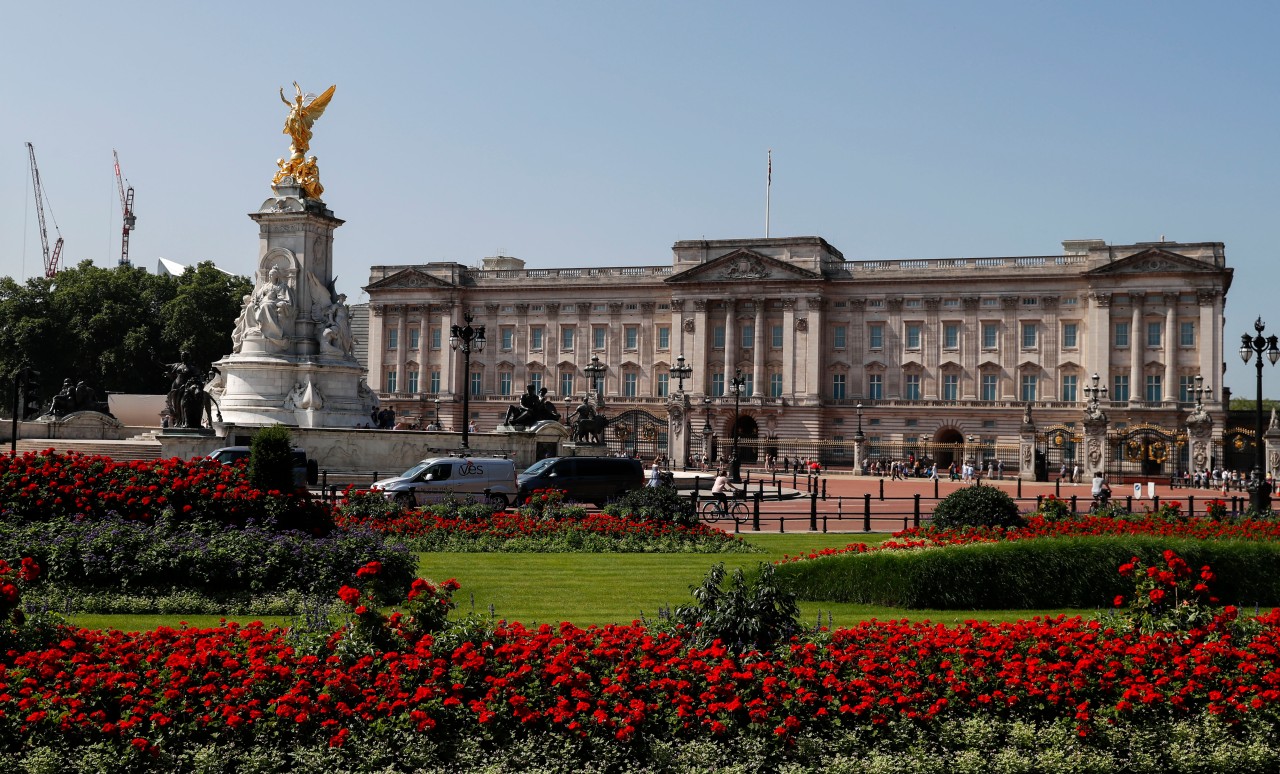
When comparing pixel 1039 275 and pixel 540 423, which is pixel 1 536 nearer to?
pixel 540 423

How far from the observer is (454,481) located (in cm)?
2833

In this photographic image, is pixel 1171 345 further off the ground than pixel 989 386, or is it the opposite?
pixel 1171 345

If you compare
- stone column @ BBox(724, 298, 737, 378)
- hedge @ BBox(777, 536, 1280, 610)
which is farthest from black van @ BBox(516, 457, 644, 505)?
stone column @ BBox(724, 298, 737, 378)

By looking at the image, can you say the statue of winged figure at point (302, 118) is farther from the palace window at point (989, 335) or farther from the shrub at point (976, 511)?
the palace window at point (989, 335)

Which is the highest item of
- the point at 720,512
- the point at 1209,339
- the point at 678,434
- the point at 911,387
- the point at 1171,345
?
the point at 1209,339

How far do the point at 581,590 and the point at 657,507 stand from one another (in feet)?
25.6

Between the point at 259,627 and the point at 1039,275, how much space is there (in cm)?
7789

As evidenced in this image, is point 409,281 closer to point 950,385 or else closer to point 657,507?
point 950,385

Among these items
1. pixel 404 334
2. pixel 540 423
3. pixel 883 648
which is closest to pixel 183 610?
pixel 883 648

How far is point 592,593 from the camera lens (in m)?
15.5

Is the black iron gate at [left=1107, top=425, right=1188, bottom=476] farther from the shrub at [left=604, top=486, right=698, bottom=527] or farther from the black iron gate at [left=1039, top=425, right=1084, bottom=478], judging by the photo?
the shrub at [left=604, top=486, right=698, bottom=527]

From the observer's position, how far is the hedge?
48.8 ft

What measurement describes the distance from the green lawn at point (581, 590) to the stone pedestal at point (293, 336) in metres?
20.2

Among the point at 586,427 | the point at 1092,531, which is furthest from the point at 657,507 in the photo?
the point at 586,427
